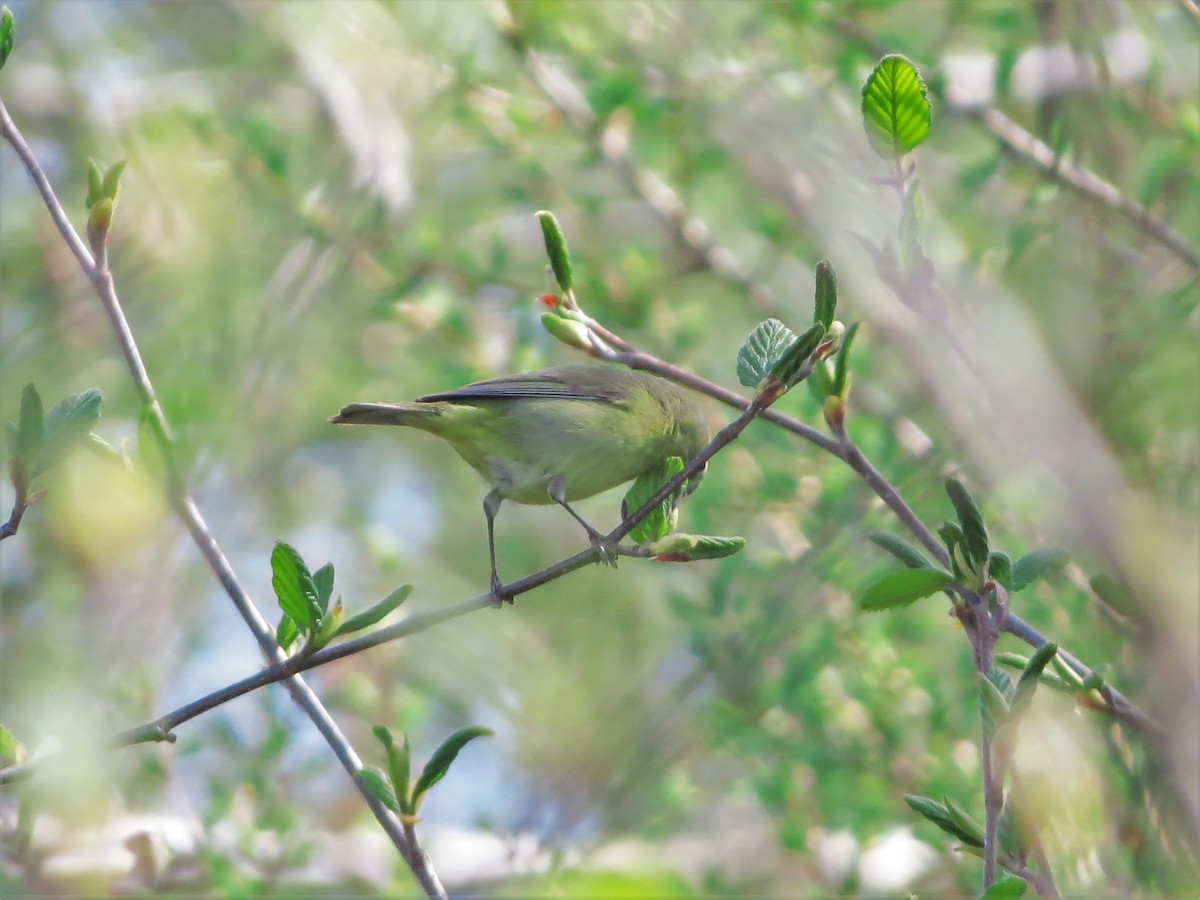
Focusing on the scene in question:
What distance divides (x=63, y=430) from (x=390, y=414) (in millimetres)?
1693

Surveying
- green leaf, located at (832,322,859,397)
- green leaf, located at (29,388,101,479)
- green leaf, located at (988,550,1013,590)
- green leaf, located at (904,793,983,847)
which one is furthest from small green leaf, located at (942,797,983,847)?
green leaf, located at (29,388,101,479)

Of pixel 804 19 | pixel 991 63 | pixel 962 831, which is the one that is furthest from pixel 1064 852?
pixel 991 63

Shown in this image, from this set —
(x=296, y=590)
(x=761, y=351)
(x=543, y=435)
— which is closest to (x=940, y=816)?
(x=761, y=351)

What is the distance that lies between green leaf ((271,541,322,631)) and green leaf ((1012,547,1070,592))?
38.8 inches

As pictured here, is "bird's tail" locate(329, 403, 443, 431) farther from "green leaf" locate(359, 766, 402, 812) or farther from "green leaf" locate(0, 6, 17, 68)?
"green leaf" locate(359, 766, 402, 812)

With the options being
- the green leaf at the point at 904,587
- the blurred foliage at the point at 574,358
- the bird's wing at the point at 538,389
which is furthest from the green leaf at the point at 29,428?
the bird's wing at the point at 538,389

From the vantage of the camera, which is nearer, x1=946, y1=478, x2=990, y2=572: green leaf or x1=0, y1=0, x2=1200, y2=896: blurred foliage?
x1=946, y1=478, x2=990, y2=572: green leaf

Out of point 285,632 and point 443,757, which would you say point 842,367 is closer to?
point 443,757

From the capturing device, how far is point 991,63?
16.4 feet

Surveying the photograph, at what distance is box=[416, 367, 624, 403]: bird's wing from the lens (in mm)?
3736

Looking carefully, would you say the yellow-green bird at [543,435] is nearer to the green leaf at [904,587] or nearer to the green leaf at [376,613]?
the green leaf at [376,613]

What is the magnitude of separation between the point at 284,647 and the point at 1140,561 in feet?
4.17

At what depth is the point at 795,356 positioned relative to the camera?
1.70 meters

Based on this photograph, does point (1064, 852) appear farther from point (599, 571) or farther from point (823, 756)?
point (599, 571)
